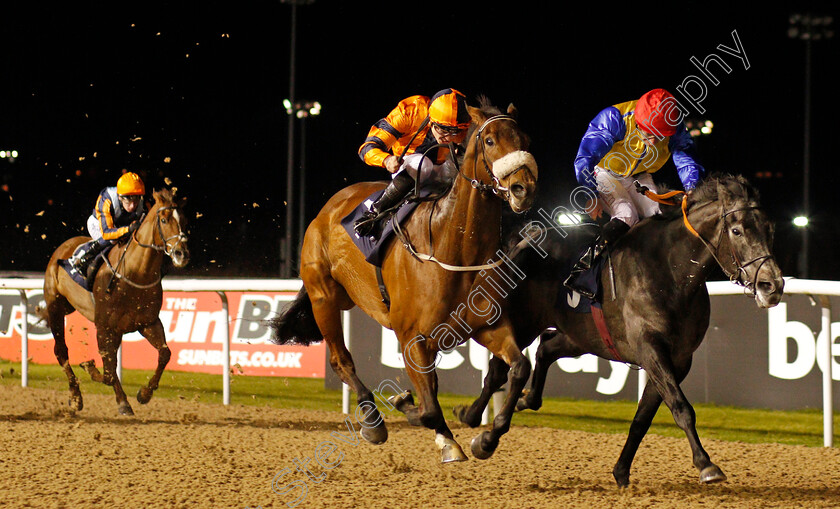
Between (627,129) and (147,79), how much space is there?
12.0 feet

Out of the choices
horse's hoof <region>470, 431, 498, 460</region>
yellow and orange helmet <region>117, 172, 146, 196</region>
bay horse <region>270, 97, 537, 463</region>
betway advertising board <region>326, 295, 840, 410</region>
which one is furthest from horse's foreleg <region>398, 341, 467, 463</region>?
yellow and orange helmet <region>117, 172, 146, 196</region>

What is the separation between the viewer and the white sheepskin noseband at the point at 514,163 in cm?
332

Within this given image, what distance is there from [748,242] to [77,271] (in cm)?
559

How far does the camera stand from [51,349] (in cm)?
1045

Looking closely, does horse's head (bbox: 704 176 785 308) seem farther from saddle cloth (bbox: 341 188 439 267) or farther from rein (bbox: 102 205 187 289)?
rein (bbox: 102 205 187 289)

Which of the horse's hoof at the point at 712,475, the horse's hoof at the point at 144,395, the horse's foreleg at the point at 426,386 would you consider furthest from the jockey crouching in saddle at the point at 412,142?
the horse's hoof at the point at 144,395

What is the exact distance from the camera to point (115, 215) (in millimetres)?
7289

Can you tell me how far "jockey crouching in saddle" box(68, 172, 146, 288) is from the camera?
7.04 m

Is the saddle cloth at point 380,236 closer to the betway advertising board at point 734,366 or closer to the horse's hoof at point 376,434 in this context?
the horse's hoof at point 376,434

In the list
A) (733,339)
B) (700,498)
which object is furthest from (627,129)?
(733,339)

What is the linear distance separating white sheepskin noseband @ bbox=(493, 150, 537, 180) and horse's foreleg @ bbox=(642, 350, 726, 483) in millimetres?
1009

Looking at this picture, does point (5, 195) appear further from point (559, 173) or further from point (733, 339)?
point (733, 339)

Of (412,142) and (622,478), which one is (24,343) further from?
(622,478)

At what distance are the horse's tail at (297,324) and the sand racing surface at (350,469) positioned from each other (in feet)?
2.07
